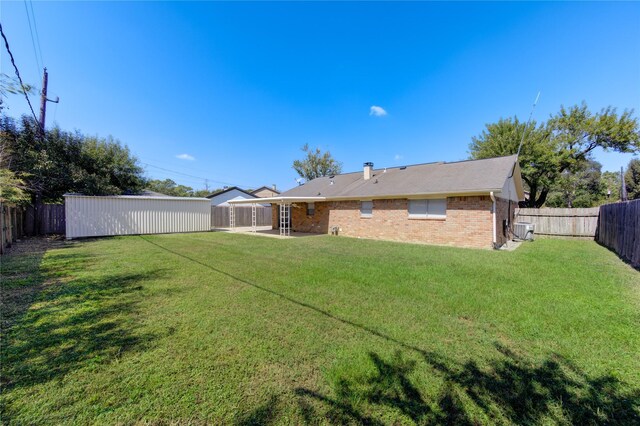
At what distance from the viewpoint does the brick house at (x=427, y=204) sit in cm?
1056

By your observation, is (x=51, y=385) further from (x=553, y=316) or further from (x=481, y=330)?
(x=553, y=316)

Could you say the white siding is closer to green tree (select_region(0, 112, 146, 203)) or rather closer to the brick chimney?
green tree (select_region(0, 112, 146, 203))

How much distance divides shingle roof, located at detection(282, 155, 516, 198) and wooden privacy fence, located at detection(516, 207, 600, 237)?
5.67 metres

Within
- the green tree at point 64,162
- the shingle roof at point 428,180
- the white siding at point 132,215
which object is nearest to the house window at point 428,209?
the shingle roof at point 428,180

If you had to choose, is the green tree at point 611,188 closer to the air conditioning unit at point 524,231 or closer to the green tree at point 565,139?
the green tree at point 565,139

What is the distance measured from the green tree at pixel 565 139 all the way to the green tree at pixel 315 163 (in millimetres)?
A: 20979

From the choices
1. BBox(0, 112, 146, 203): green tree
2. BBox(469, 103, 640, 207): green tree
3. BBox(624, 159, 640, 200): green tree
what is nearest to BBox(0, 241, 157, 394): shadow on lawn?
BBox(0, 112, 146, 203): green tree

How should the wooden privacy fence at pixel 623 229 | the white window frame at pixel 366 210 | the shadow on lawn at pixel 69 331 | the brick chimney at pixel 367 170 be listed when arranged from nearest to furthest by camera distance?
1. the shadow on lawn at pixel 69 331
2. the wooden privacy fence at pixel 623 229
3. the white window frame at pixel 366 210
4. the brick chimney at pixel 367 170

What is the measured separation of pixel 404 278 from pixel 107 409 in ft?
16.9

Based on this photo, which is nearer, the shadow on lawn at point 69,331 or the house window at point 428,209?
the shadow on lawn at point 69,331

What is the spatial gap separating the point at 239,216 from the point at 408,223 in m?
Answer: 15.9

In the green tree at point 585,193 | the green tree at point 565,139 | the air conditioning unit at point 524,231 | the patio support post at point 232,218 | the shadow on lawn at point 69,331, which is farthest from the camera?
the green tree at point 585,193

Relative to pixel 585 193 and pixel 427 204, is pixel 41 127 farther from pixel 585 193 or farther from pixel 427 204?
pixel 585 193

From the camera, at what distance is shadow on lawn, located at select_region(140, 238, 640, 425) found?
1948 millimetres
